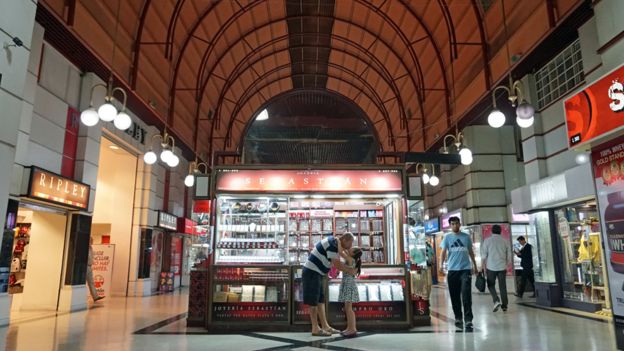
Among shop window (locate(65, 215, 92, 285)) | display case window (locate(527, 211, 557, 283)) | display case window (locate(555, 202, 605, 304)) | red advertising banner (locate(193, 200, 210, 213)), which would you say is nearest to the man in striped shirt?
red advertising banner (locate(193, 200, 210, 213))

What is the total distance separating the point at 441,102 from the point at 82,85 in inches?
441

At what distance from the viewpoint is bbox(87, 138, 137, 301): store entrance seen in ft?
38.7

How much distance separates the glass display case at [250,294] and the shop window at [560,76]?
21.9 feet

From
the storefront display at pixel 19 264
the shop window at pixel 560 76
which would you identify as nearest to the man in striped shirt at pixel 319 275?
the shop window at pixel 560 76

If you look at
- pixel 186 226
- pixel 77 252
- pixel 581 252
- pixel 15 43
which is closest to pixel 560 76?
pixel 581 252

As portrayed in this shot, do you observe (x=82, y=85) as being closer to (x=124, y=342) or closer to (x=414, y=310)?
(x=124, y=342)

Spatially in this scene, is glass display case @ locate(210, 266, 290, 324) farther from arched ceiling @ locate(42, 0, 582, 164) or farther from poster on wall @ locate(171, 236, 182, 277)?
poster on wall @ locate(171, 236, 182, 277)

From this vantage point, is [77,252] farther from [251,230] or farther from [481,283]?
[481,283]

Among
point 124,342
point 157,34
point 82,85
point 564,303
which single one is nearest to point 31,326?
point 124,342

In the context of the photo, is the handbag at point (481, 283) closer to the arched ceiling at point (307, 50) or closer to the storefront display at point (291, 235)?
the storefront display at point (291, 235)

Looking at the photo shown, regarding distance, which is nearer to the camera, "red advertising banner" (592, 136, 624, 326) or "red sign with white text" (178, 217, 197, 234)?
"red advertising banner" (592, 136, 624, 326)

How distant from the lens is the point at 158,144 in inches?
524

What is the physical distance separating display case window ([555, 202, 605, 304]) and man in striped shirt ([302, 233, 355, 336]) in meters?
5.20

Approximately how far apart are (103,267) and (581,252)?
11026 mm
